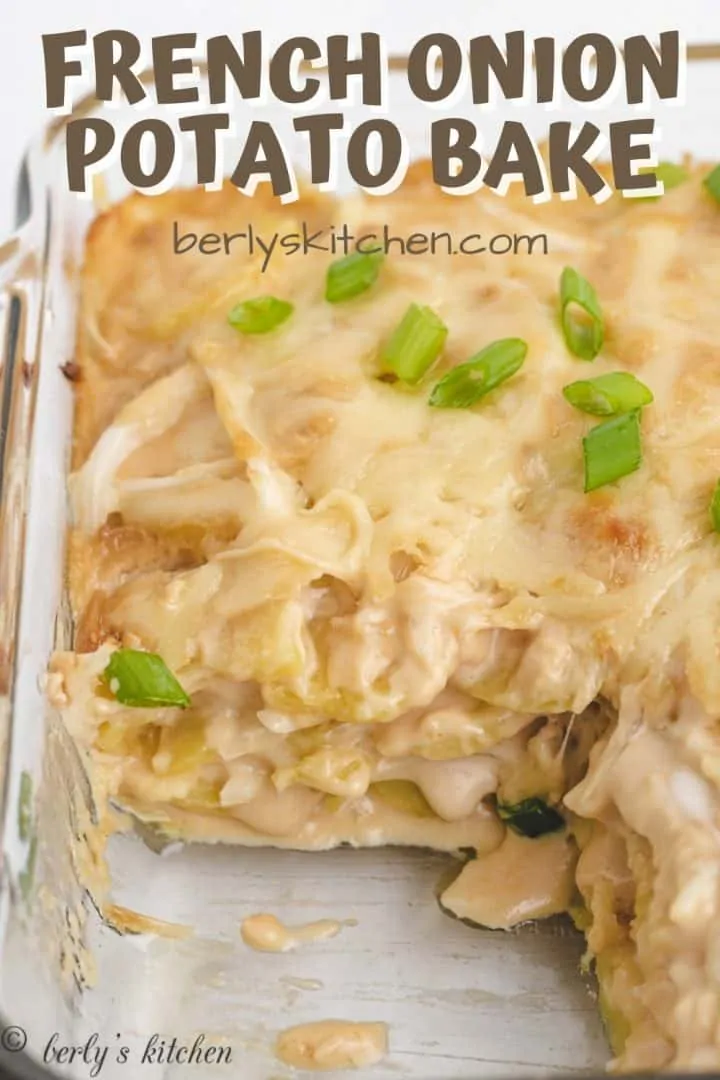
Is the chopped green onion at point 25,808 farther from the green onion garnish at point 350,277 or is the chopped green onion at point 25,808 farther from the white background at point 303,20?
the white background at point 303,20

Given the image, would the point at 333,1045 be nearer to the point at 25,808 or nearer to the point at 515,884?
the point at 515,884

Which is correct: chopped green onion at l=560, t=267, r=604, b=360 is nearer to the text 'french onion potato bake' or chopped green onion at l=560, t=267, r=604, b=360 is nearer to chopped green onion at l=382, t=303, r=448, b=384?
the text 'french onion potato bake'

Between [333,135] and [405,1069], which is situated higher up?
[333,135]

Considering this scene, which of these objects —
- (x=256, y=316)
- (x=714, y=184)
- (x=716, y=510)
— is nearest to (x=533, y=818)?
(x=716, y=510)

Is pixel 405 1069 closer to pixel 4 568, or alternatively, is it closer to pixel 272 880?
pixel 272 880

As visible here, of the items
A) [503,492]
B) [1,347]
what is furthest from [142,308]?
[503,492]

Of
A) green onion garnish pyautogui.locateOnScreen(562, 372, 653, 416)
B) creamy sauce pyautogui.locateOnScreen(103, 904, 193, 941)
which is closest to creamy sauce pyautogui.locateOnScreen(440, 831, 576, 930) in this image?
creamy sauce pyautogui.locateOnScreen(103, 904, 193, 941)
